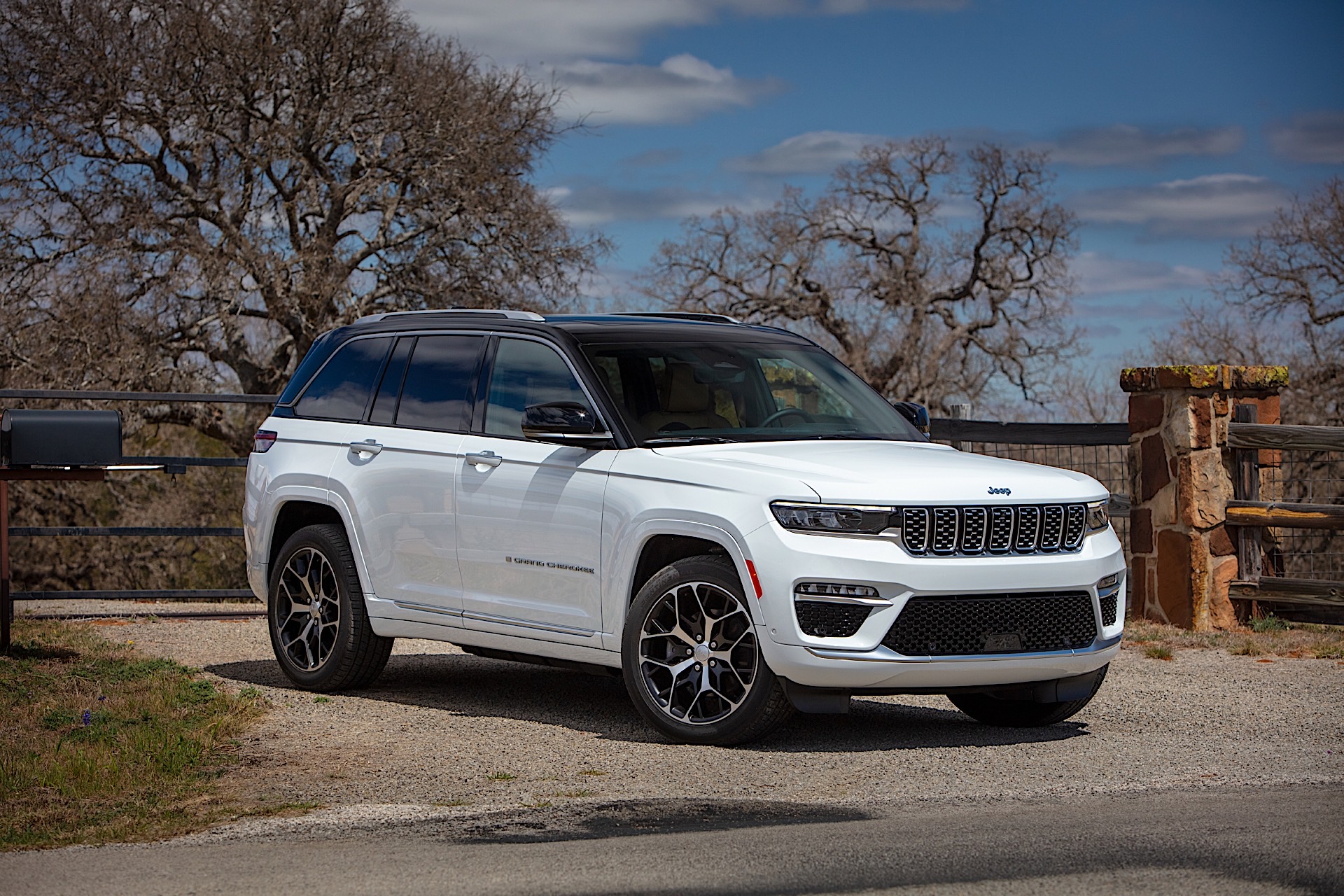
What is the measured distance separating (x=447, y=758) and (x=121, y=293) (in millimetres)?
23981

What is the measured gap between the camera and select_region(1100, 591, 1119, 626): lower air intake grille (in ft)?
25.4

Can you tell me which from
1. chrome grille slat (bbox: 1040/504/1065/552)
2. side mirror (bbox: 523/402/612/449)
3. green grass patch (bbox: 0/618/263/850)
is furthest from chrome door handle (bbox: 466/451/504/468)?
chrome grille slat (bbox: 1040/504/1065/552)

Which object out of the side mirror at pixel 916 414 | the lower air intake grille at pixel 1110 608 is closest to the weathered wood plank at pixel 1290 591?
the side mirror at pixel 916 414

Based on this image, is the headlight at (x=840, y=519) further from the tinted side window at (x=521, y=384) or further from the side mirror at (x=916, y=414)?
the side mirror at (x=916, y=414)

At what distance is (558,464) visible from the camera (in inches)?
321

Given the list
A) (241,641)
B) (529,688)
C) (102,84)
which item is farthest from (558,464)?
(102,84)

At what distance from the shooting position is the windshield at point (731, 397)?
26.8 feet

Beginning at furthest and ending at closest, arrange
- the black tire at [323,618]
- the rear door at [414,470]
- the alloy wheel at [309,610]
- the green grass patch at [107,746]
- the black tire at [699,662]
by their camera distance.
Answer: the alloy wheel at [309,610]
the black tire at [323,618]
the rear door at [414,470]
the black tire at [699,662]
the green grass patch at [107,746]

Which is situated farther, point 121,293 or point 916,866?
point 121,293

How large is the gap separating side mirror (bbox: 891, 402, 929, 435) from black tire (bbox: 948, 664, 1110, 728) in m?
1.47

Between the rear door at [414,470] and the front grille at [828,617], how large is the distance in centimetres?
224

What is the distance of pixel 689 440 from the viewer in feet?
26.2

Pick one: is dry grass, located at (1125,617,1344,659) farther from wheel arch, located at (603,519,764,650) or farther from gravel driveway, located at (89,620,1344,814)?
wheel arch, located at (603,519,764,650)

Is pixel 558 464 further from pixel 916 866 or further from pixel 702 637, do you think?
pixel 916 866
